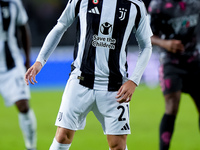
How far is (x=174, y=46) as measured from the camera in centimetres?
471

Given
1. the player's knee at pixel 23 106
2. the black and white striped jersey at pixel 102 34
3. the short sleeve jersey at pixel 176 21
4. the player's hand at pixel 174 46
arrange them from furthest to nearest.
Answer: the player's knee at pixel 23 106 → the short sleeve jersey at pixel 176 21 → the player's hand at pixel 174 46 → the black and white striped jersey at pixel 102 34

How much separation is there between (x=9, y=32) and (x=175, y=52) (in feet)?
6.46

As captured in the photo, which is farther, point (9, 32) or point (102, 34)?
point (9, 32)

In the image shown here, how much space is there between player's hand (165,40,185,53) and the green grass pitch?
1.71 m

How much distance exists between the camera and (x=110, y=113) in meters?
3.53

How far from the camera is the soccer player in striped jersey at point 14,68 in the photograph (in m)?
5.25

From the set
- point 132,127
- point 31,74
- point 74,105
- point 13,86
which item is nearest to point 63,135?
point 74,105

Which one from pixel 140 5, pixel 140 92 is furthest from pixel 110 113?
pixel 140 92

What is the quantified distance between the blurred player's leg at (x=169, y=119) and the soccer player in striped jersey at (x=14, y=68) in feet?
4.90

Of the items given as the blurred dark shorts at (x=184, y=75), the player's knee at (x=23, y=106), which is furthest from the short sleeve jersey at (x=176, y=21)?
the player's knee at (x=23, y=106)

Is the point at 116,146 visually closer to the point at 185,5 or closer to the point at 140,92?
the point at 185,5

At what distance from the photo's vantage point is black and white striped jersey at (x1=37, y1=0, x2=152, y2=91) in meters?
3.47

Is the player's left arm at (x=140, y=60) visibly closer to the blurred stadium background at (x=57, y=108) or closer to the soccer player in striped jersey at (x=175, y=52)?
the soccer player in striped jersey at (x=175, y=52)

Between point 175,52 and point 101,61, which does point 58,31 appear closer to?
point 101,61
